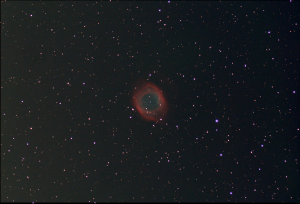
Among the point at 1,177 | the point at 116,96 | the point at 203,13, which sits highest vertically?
the point at 203,13

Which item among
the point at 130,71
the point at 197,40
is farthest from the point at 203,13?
the point at 130,71

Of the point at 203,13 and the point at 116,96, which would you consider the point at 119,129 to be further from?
the point at 203,13

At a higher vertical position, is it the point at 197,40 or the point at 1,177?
the point at 197,40

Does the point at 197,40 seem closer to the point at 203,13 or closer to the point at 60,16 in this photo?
the point at 203,13
